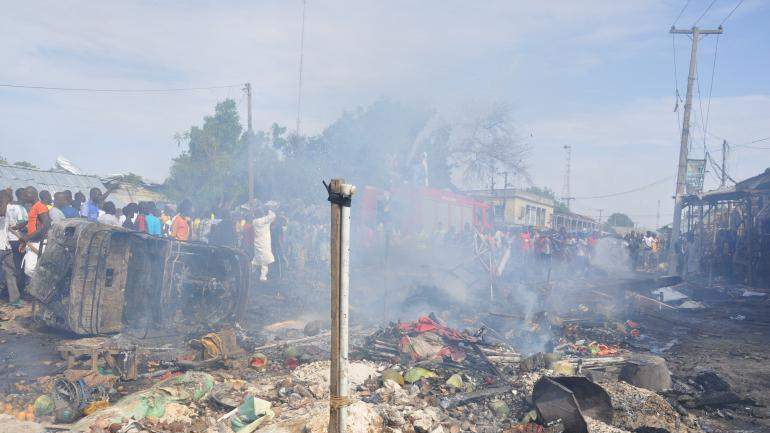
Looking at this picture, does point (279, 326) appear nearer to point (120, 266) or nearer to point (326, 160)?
point (120, 266)

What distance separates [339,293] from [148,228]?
27.7 ft

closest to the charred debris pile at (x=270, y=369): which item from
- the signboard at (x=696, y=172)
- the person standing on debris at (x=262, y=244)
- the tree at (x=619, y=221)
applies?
the person standing on debris at (x=262, y=244)

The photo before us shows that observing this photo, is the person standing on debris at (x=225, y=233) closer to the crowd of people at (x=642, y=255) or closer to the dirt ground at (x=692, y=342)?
the dirt ground at (x=692, y=342)

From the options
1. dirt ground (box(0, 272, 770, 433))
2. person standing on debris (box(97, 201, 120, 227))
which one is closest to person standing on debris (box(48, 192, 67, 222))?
person standing on debris (box(97, 201, 120, 227))

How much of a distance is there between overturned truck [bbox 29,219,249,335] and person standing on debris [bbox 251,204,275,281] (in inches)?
140

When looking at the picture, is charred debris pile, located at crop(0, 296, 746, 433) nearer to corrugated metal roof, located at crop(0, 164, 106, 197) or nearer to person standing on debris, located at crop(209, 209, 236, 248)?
person standing on debris, located at crop(209, 209, 236, 248)

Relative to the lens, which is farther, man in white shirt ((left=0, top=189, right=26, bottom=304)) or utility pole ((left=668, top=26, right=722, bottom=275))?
utility pole ((left=668, top=26, right=722, bottom=275))

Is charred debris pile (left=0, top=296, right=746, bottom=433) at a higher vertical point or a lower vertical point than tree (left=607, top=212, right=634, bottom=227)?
lower

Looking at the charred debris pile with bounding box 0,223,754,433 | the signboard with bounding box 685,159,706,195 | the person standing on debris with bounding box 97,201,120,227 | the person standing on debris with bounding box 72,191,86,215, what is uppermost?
the signboard with bounding box 685,159,706,195

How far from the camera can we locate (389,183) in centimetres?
2142

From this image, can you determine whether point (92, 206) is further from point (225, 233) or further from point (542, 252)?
point (542, 252)

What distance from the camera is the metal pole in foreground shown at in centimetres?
244

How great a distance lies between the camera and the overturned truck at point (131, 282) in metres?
6.43

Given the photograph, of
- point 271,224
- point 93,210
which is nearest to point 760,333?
point 271,224
